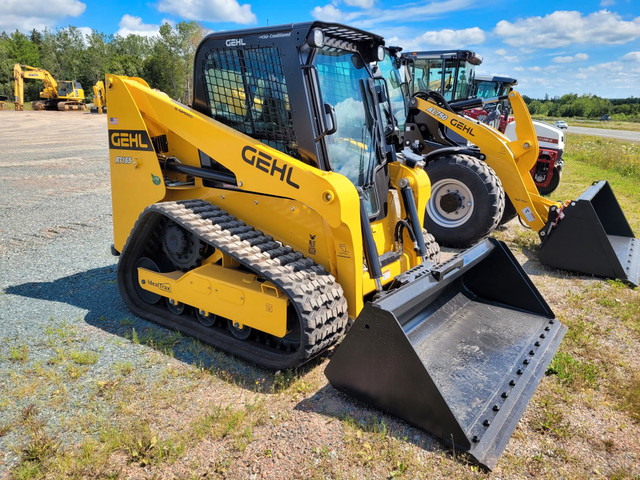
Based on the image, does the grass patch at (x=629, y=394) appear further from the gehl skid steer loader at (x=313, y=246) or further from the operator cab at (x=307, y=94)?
the operator cab at (x=307, y=94)

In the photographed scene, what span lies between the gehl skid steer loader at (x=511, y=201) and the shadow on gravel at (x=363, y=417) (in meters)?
4.05

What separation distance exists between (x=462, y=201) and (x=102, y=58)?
6451 cm

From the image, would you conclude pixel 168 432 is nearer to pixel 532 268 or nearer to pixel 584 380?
pixel 584 380

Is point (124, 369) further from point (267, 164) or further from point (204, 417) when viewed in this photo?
point (267, 164)

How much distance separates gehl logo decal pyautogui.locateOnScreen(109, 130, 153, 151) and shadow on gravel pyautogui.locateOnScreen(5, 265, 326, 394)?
1.60 meters

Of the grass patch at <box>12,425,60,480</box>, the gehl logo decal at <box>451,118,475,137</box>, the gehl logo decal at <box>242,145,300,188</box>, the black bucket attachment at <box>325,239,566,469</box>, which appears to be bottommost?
the grass patch at <box>12,425,60,480</box>

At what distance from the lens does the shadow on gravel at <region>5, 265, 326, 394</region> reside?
3635mm

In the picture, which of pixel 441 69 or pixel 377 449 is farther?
pixel 441 69

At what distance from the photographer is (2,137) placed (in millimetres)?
19641

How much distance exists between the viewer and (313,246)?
383 cm

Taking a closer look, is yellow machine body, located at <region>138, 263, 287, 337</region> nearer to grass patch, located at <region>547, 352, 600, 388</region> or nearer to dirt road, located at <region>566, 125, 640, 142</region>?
grass patch, located at <region>547, 352, 600, 388</region>

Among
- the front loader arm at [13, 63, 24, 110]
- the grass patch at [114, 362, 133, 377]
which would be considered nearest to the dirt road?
the grass patch at [114, 362, 133, 377]

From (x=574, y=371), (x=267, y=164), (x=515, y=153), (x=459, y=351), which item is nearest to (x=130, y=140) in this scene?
(x=267, y=164)

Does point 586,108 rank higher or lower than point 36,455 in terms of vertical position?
higher
